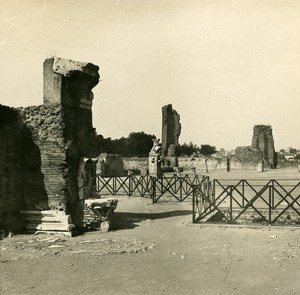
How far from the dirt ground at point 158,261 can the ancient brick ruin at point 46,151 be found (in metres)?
0.93

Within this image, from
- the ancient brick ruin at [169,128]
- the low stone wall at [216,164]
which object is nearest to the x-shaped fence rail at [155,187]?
the low stone wall at [216,164]

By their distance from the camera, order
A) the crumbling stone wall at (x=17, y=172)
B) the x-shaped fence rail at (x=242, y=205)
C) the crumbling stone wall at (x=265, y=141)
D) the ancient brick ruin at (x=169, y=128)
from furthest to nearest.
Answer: the ancient brick ruin at (x=169, y=128) → the crumbling stone wall at (x=265, y=141) → the x-shaped fence rail at (x=242, y=205) → the crumbling stone wall at (x=17, y=172)

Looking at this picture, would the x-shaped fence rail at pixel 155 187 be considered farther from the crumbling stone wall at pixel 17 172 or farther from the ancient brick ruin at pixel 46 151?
the crumbling stone wall at pixel 17 172

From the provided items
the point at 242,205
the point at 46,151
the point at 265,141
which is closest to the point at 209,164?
the point at 265,141

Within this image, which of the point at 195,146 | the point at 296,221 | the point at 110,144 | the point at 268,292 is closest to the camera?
the point at 268,292

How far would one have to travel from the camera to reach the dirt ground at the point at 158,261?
223 inches

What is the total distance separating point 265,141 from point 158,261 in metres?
44.3

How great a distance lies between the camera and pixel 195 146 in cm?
9588

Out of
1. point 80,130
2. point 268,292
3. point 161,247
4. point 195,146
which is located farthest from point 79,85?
point 195,146

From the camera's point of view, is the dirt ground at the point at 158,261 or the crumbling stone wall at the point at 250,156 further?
the crumbling stone wall at the point at 250,156

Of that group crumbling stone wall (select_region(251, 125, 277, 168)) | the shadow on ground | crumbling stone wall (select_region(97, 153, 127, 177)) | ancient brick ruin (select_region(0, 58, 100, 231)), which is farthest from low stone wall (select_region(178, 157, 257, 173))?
ancient brick ruin (select_region(0, 58, 100, 231))

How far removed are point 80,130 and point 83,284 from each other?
17.8 ft

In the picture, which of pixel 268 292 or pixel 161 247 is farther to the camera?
pixel 161 247

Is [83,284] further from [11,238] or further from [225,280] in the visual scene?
[11,238]
